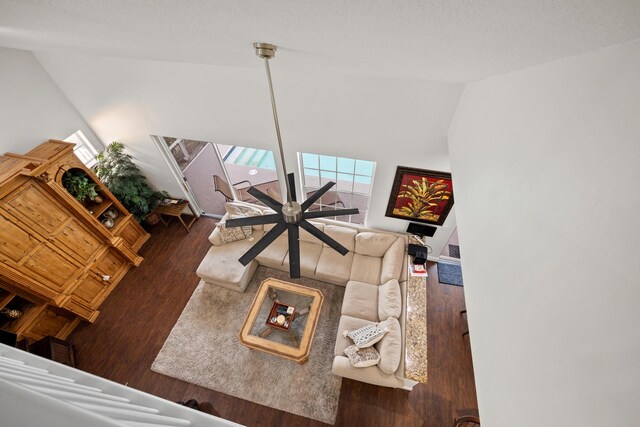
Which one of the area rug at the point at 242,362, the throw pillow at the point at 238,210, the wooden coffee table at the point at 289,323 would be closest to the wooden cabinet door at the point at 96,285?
the area rug at the point at 242,362

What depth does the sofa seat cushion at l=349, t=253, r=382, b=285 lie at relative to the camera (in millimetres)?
4316

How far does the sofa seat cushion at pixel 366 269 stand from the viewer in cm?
432

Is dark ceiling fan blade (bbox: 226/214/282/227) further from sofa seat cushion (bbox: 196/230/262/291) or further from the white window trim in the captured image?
the white window trim

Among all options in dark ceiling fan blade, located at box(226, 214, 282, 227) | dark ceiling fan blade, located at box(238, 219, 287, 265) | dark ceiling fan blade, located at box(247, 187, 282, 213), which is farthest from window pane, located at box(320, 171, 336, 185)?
dark ceiling fan blade, located at box(238, 219, 287, 265)

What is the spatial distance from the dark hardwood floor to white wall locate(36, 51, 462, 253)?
5.70 feet

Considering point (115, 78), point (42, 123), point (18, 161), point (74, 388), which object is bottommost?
point (74, 388)

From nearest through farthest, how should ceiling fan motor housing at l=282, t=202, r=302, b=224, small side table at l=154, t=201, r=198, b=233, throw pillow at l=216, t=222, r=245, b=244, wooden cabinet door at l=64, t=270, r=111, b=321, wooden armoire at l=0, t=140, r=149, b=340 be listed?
ceiling fan motor housing at l=282, t=202, r=302, b=224 < wooden armoire at l=0, t=140, r=149, b=340 < wooden cabinet door at l=64, t=270, r=111, b=321 < throw pillow at l=216, t=222, r=245, b=244 < small side table at l=154, t=201, r=198, b=233

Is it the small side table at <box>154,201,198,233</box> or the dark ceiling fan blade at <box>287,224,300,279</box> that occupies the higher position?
the small side table at <box>154,201,198,233</box>

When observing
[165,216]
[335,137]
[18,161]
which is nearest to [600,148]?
[335,137]

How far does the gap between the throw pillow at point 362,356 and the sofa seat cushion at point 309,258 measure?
1.41m

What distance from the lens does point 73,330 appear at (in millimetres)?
4160

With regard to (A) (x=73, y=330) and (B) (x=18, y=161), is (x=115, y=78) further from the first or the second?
(A) (x=73, y=330)

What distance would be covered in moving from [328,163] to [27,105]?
4332mm

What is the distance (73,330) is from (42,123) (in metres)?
3.18
